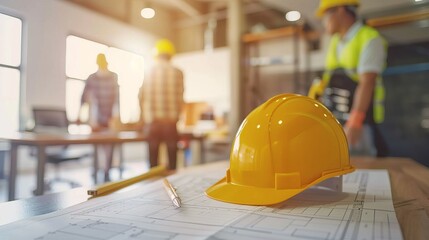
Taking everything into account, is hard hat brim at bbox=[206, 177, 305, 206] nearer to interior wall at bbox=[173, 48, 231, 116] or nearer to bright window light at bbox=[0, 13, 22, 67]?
bright window light at bbox=[0, 13, 22, 67]

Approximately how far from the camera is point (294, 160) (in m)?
0.49

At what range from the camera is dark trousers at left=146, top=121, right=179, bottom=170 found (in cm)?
251

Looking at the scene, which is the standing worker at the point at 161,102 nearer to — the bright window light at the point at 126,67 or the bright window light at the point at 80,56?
the bright window light at the point at 126,67

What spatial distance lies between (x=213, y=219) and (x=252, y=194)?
0.11 metres

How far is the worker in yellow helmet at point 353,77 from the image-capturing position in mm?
1146

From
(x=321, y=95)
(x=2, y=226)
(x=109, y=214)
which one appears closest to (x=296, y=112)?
(x=109, y=214)

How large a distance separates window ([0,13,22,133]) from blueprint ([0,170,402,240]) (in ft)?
0.49

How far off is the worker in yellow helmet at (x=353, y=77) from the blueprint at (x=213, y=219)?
65 cm

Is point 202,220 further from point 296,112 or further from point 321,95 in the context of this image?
point 321,95

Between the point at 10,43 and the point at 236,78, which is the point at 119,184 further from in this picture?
the point at 236,78

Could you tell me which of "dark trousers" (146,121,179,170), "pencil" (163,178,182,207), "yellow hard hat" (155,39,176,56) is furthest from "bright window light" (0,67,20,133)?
"dark trousers" (146,121,179,170)

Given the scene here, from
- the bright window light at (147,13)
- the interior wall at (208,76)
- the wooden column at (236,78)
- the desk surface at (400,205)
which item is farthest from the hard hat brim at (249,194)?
the interior wall at (208,76)

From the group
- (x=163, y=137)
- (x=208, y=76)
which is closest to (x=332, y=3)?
(x=163, y=137)

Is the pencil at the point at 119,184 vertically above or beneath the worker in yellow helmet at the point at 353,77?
beneath
